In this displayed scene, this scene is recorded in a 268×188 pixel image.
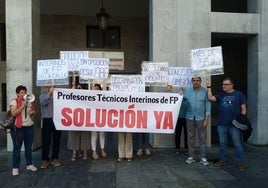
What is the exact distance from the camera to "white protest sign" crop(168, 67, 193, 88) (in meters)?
8.69

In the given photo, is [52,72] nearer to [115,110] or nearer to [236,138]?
[115,110]

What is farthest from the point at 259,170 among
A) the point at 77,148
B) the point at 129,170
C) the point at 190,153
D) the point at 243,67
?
the point at 243,67

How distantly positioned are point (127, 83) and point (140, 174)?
217cm

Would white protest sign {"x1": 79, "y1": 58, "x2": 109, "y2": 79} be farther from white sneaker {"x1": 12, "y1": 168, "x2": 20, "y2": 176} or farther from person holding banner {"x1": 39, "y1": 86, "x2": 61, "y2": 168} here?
white sneaker {"x1": 12, "y1": 168, "x2": 20, "y2": 176}

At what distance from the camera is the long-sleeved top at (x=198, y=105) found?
7727mm

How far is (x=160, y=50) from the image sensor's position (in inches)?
372

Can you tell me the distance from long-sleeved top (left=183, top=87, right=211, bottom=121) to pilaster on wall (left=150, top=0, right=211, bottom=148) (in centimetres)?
182

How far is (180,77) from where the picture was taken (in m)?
8.72

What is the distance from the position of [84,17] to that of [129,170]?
958cm

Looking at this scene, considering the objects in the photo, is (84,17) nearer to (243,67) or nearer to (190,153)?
(243,67)

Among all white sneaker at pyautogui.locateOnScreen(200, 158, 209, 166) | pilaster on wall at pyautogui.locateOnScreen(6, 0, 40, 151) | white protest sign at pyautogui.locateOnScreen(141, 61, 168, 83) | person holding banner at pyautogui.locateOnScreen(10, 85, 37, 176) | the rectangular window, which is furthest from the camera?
the rectangular window

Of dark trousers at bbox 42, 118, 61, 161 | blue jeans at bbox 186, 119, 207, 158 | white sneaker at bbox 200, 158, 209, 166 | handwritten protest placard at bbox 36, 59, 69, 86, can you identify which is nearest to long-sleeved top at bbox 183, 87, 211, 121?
blue jeans at bbox 186, 119, 207, 158

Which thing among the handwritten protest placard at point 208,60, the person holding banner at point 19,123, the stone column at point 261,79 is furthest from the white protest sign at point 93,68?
the stone column at point 261,79

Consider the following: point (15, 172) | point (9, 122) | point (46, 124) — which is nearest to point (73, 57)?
point (46, 124)
